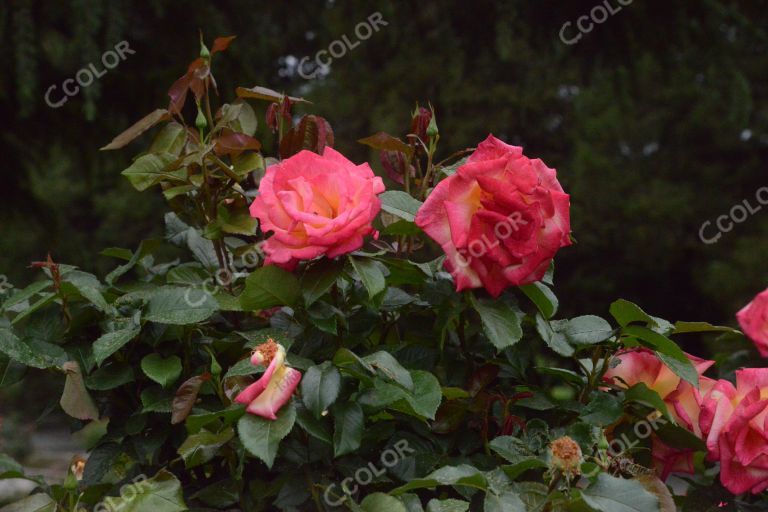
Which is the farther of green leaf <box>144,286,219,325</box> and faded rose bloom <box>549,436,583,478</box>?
green leaf <box>144,286,219,325</box>

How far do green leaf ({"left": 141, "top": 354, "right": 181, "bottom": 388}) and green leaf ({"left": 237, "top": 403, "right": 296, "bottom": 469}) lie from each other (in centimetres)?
13

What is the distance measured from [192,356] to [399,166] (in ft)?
0.94

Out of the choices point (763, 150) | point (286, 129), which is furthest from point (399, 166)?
point (763, 150)

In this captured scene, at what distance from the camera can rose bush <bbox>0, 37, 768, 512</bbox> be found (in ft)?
2.18

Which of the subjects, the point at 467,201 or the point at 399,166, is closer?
the point at 467,201

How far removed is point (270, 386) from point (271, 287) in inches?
4.0

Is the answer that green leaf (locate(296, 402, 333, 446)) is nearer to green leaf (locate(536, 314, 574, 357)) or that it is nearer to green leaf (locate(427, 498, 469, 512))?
green leaf (locate(427, 498, 469, 512))

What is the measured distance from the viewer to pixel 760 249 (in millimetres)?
6246

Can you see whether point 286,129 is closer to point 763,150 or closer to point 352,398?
point 352,398

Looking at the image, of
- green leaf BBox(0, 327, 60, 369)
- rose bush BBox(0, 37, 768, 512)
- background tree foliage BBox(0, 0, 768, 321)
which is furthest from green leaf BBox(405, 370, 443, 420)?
background tree foliage BBox(0, 0, 768, 321)

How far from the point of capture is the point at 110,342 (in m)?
0.72

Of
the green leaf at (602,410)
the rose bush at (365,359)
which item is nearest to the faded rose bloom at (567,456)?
the rose bush at (365,359)

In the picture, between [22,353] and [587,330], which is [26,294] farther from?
[587,330]

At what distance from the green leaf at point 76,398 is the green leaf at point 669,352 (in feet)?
1.59
